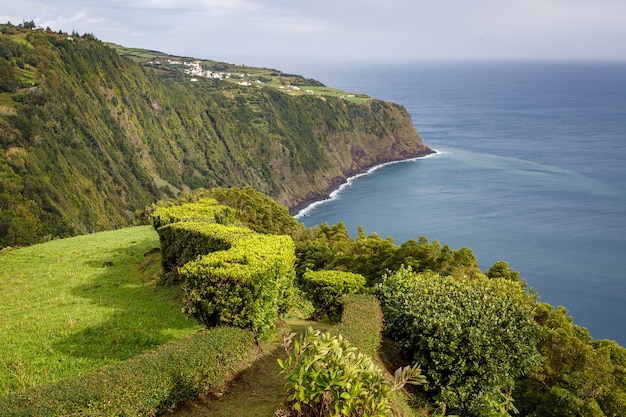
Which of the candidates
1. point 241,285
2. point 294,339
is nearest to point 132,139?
point 294,339

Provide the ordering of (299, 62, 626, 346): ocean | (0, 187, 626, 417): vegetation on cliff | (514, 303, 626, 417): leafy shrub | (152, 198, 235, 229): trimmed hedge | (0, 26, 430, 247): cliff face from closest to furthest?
1. (0, 187, 626, 417): vegetation on cliff
2. (514, 303, 626, 417): leafy shrub
3. (152, 198, 235, 229): trimmed hedge
4. (299, 62, 626, 346): ocean
5. (0, 26, 430, 247): cliff face

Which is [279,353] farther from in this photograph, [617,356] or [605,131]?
[605,131]

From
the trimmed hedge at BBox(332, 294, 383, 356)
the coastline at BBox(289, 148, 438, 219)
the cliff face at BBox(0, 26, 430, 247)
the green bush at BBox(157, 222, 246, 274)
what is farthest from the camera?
the coastline at BBox(289, 148, 438, 219)

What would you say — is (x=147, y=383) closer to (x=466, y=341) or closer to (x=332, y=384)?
(x=332, y=384)

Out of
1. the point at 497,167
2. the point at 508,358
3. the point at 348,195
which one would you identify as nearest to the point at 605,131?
the point at 497,167

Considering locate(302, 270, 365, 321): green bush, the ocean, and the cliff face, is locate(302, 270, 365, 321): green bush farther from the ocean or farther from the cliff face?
the cliff face

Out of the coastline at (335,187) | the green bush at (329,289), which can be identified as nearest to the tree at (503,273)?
the green bush at (329,289)

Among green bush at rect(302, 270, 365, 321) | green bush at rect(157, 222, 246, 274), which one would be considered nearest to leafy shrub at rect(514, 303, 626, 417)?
green bush at rect(302, 270, 365, 321)

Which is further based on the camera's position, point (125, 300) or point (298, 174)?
point (298, 174)
